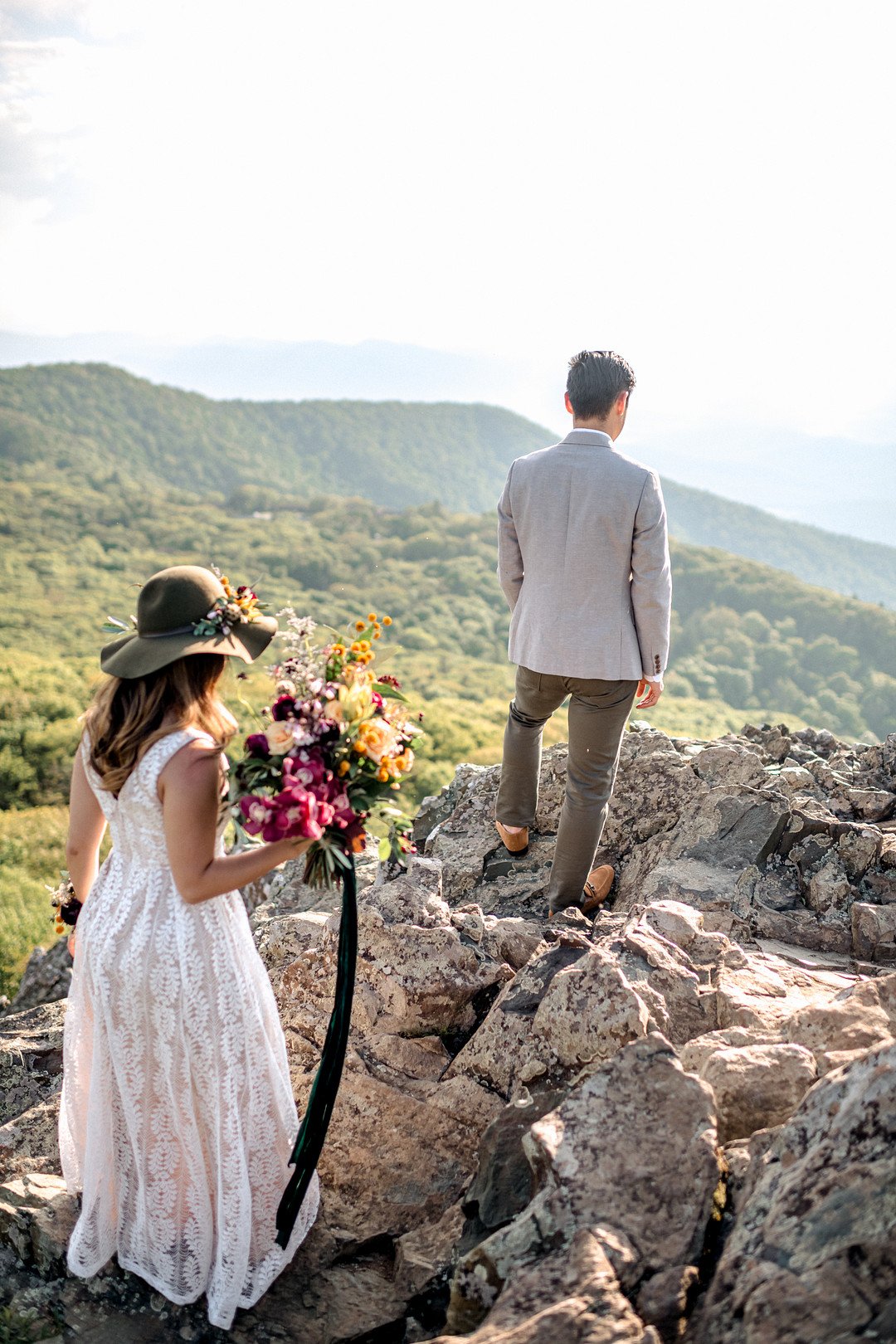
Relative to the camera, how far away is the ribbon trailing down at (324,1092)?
289 cm

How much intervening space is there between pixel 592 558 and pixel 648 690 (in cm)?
72

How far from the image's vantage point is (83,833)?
291 cm

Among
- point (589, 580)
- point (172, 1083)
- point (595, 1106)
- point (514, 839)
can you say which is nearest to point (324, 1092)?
point (172, 1083)

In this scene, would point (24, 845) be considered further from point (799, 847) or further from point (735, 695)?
point (735, 695)

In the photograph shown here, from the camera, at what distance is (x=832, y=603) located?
2960 inches

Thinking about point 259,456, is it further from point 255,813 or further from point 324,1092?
point 255,813

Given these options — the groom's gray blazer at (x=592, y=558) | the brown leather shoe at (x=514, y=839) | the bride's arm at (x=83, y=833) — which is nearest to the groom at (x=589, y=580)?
the groom's gray blazer at (x=592, y=558)

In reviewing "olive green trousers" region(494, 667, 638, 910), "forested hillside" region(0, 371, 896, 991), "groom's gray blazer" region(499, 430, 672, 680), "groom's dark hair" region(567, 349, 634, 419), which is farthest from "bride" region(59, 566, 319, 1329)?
"forested hillside" region(0, 371, 896, 991)

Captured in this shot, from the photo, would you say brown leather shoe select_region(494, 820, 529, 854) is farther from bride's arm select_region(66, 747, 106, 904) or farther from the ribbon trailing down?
bride's arm select_region(66, 747, 106, 904)

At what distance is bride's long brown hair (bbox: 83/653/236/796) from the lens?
8.51ft

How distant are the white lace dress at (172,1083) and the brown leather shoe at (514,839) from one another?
243cm

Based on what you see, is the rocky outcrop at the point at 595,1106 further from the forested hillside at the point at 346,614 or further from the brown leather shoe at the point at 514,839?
the forested hillside at the point at 346,614

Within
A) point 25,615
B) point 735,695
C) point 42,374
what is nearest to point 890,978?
point 735,695

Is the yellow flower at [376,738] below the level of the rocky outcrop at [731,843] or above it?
above
